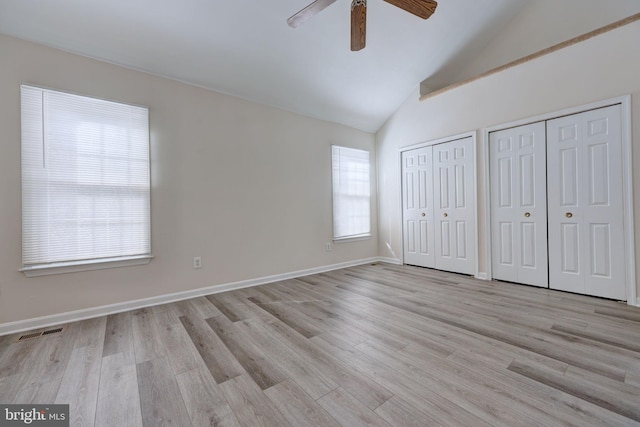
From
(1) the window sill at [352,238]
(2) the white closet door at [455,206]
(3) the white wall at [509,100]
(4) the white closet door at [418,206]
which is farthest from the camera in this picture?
(1) the window sill at [352,238]

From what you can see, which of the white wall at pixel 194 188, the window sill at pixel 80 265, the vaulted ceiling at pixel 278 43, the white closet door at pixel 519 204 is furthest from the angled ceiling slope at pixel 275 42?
the window sill at pixel 80 265

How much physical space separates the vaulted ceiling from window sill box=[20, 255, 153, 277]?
208 cm

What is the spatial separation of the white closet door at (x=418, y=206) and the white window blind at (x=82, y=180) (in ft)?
13.0

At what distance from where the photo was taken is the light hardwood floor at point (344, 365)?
4.44 ft

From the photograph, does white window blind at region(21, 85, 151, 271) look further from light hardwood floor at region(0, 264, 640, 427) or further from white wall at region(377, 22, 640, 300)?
white wall at region(377, 22, 640, 300)

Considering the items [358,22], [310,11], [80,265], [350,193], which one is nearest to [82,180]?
[80,265]

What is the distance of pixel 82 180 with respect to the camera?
261 centimetres

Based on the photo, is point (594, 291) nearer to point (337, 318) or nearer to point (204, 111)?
point (337, 318)

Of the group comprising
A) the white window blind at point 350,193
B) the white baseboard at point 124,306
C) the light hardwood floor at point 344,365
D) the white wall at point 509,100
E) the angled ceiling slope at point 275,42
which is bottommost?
the light hardwood floor at point 344,365

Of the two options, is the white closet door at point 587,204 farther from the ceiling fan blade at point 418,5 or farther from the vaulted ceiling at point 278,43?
the ceiling fan blade at point 418,5

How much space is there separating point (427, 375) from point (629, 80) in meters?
3.64

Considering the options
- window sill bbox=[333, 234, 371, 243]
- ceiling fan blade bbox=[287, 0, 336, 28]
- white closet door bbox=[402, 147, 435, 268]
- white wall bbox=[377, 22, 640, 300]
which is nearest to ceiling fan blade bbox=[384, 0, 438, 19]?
ceiling fan blade bbox=[287, 0, 336, 28]

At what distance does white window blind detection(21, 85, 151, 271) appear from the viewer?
241 centimetres

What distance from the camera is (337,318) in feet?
8.33
